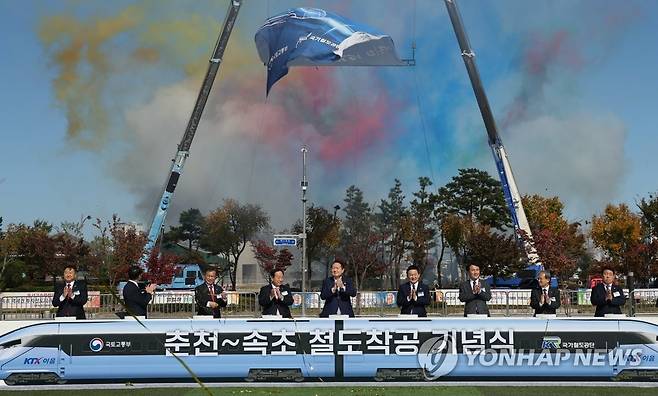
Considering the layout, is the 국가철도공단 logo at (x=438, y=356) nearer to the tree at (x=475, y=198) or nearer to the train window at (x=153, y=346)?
the train window at (x=153, y=346)

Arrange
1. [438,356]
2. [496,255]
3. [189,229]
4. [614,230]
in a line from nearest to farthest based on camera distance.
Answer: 1. [438,356]
2. [496,255]
3. [614,230]
4. [189,229]

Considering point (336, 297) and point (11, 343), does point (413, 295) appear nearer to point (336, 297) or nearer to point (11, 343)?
point (336, 297)

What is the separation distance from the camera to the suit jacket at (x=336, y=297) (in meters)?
12.1

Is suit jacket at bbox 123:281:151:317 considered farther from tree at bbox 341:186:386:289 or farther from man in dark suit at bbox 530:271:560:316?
tree at bbox 341:186:386:289

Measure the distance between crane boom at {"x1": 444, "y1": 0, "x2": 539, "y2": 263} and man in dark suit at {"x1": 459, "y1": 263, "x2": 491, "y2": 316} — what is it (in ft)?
100.0

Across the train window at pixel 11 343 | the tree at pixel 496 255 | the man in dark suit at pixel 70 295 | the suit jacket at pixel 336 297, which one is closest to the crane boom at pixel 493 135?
the tree at pixel 496 255

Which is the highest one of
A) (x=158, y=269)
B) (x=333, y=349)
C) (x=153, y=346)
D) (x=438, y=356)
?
(x=158, y=269)

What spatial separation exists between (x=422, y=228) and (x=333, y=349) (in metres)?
52.8

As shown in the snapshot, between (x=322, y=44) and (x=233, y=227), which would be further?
(x=233, y=227)

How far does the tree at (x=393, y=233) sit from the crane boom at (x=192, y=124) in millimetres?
22397

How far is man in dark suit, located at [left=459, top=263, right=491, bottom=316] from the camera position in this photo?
12.5 metres

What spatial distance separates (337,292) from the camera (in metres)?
12.1

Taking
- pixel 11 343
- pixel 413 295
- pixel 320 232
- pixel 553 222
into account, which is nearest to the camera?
pixel 11 343

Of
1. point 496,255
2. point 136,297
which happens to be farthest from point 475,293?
point 496,255
